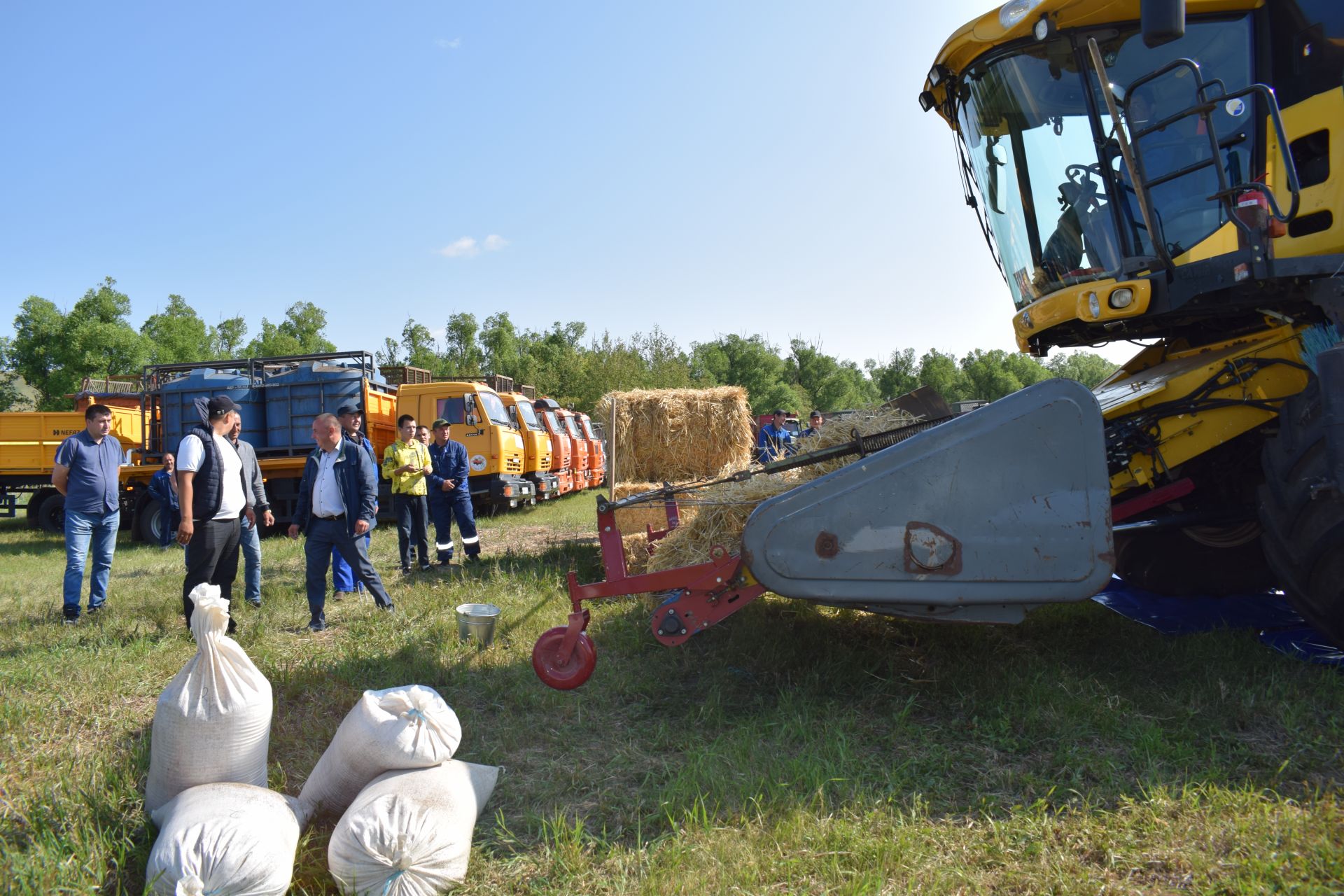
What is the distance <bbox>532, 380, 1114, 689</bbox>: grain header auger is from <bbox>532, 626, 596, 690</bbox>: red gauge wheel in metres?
0.95

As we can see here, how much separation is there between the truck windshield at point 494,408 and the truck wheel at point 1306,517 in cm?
1192

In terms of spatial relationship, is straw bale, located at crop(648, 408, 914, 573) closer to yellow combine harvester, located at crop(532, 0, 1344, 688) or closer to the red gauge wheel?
yellow combine harvester, located at crop(532, 0, 1344, 688)

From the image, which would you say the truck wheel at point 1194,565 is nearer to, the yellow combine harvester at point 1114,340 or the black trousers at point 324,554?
the yellow combine harvester at point 1114,340

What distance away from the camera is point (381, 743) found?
110 inches

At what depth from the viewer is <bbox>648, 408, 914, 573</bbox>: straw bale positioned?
462 centimetres

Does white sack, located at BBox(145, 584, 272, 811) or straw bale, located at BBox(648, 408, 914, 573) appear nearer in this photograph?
white sack, located at BBox(145, 584, 272, 811)

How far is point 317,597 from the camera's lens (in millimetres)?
6176

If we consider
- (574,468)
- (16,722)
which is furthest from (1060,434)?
(574,468)

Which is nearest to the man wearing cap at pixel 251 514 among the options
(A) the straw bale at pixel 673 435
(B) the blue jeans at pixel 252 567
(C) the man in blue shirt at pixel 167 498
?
(B) the blue jeans at pixel 252 567

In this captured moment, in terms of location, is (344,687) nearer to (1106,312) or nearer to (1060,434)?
(1060,434)

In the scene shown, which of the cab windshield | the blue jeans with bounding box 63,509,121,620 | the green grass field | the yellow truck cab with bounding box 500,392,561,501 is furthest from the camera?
the yellow truck cab with bounding box 500,392,561,501

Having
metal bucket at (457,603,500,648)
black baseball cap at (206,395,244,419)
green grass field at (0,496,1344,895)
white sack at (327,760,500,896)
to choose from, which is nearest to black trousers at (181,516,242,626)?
green grass field at (0,496,1344,895)

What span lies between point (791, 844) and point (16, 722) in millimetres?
3869

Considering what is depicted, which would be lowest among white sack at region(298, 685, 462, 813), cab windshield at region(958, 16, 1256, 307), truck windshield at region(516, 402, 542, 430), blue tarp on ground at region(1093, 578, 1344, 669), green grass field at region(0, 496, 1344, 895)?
green grass field at region(0, 496, 1344, 895)
